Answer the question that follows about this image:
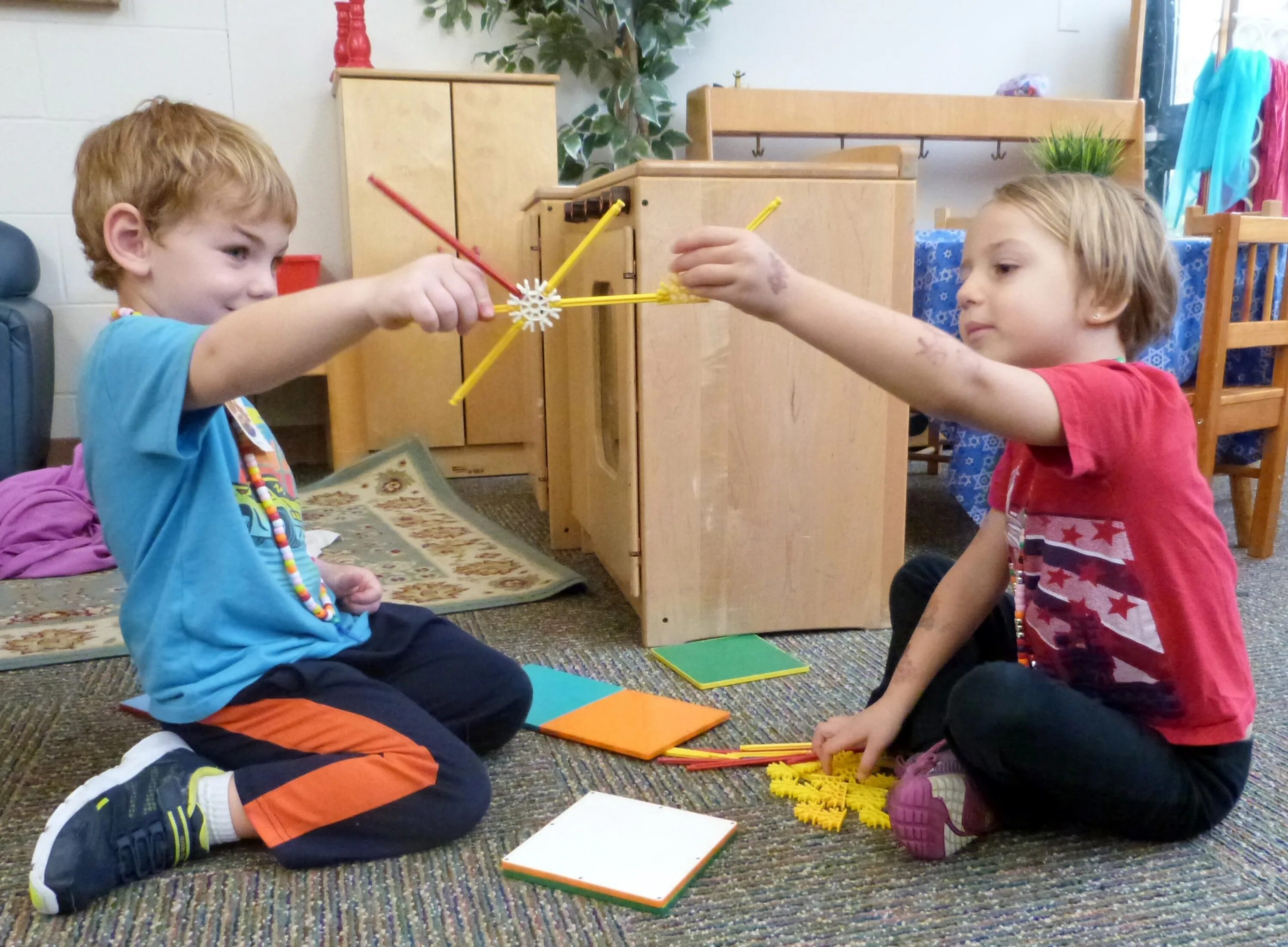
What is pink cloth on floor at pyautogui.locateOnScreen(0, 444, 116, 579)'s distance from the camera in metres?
1.70

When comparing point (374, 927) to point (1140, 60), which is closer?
point (374, 927)

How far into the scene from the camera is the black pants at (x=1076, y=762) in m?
0.79

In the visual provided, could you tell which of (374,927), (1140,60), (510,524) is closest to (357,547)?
(510,524)

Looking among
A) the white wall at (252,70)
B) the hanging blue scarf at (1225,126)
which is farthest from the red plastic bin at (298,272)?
the hanging blue scarf at (1225,126)

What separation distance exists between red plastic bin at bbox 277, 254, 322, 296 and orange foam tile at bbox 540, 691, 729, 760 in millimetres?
1595

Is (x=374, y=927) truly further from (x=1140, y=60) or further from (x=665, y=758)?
(x=1140, y=60)

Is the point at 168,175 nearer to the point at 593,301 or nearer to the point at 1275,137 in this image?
the point at 593,301

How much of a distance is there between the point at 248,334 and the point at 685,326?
2.21ft

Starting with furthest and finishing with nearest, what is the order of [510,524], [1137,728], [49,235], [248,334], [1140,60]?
1. [1140,60]
2. [49,235]
3. [510,524]
4. [1137,728]
5. [248,334]

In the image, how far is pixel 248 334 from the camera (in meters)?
0.67

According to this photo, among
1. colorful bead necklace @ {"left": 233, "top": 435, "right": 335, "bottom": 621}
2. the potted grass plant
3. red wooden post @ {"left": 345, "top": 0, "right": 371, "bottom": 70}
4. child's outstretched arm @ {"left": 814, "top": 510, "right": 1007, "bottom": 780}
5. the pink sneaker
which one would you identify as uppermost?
red wooden post @ {"left": 345, "top": 0, "right": 371, "bottom": 70}

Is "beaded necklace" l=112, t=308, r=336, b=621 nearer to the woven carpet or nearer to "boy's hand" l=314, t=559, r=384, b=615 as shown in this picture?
"boy's hand" l=314, t=559, r=384, b=615

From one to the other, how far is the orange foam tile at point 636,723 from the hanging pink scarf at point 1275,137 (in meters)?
2.49

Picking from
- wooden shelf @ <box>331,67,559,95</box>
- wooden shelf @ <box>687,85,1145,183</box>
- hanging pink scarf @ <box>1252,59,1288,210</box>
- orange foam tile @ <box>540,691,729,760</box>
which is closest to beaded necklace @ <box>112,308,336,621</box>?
orange foam tile @ <box>540,691,729,760</box>
